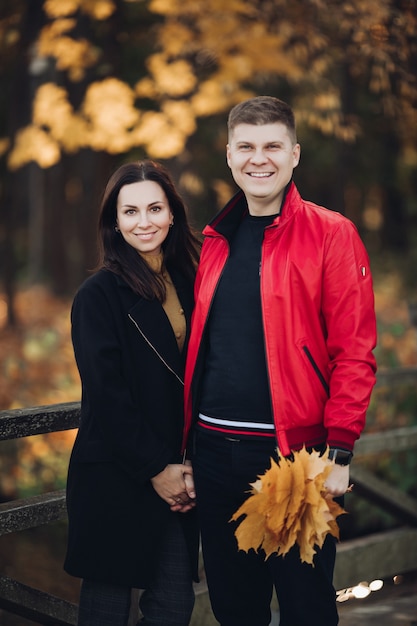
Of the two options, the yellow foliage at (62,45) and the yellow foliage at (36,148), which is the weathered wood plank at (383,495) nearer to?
the yellow foliage at (36,148)

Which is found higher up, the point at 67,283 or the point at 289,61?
the point at 289,61

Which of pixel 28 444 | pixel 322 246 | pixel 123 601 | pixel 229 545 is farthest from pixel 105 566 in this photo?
pixel 28 444

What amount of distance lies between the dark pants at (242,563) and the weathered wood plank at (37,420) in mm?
729

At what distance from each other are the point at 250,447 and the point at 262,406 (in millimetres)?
160

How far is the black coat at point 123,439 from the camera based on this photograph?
11.3 ft

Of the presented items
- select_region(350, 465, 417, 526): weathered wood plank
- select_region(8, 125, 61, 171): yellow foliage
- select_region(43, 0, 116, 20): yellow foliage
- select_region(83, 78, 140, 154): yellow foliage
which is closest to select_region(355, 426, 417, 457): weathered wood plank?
select_region(350, 465, 417, 526): weathered wood plank

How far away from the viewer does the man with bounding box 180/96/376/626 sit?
3.27m

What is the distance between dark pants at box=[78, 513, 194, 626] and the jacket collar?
1.13 metres

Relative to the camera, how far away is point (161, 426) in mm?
3564

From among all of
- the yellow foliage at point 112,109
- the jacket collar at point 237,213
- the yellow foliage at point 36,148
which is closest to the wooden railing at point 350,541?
the jacket collar at point 237,213

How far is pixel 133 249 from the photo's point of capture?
369 centimetres

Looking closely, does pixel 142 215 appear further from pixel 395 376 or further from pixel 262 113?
pixel 395 376

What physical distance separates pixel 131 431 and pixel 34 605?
3.68 feet

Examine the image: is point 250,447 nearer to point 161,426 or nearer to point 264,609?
point 161,426
